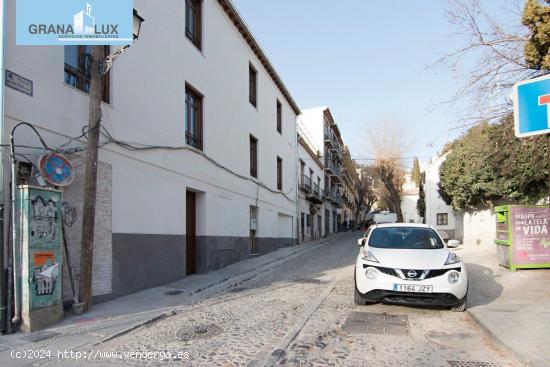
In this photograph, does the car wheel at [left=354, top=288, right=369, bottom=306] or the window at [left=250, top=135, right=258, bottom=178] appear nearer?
the car wheel at [left=354, top=288, right=369, bottom=306]

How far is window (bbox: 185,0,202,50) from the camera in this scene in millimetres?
12828

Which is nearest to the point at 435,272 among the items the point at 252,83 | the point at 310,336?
the point at 310,336

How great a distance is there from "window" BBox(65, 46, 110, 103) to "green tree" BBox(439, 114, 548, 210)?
27.2 feet

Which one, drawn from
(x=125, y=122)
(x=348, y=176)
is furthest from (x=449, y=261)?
(x=348, y=176)

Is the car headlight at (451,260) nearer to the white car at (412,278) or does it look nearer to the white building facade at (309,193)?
the white car at (412,278)

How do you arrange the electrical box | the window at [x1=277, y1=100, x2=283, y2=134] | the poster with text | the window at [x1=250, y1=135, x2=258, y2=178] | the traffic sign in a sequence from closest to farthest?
the traffic sign < the electrical box < the poster with text < the window at [x1=250, y1=135, x2=258, y2=178] < the window at [x1=277, y1=100, x2=283, y2=134]

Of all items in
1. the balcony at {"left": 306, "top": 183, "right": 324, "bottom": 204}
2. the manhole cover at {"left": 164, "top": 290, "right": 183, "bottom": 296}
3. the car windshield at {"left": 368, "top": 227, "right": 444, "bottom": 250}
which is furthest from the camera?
the balcony at {"left": 306, "top": 183, "right": 324, "bottom": 204}

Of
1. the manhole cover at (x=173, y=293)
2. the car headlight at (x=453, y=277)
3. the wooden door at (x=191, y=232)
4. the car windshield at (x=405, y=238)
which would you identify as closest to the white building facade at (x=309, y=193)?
the wooden door at (x=191, y=232)

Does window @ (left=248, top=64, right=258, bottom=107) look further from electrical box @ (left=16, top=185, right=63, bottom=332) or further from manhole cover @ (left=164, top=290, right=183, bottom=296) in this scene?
electrical box @ (left=16, top=185, right=63, bottom=332)

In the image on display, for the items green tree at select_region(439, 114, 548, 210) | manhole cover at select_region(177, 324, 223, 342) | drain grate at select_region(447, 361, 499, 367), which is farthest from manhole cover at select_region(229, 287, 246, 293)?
green tree at select_region(439, 114, 548, 210)

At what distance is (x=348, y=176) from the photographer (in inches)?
2404

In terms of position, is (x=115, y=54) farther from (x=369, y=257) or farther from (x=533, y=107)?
(x=533, y=107)

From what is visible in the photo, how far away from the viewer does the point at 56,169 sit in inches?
270

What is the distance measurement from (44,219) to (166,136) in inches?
192
